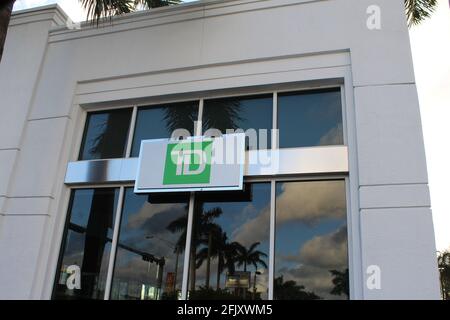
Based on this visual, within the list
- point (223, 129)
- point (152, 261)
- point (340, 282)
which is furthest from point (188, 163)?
point (340, 282)

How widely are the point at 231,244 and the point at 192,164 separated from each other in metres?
1.35

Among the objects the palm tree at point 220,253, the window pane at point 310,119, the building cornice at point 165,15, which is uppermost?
the building cornice at point 165,15

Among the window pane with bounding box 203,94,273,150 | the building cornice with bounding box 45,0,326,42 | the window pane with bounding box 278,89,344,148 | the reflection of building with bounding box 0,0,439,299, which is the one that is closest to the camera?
the reflection of building with bounding box 0,0,439,299

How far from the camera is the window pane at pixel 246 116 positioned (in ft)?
22.3

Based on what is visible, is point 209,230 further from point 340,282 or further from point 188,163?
point 340,282

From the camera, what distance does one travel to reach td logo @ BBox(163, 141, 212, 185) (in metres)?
6.56

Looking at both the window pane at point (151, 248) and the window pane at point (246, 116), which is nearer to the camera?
the window pane at point (151, 248)

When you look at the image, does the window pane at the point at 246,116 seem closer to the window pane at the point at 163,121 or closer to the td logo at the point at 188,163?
the window pane at the point at 163,121

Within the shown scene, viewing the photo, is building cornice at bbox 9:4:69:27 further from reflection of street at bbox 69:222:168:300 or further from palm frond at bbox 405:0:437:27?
palm frond at bbox 405:0:437:27

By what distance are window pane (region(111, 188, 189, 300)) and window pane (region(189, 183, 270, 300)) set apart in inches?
10.5

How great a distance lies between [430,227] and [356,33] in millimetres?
3130

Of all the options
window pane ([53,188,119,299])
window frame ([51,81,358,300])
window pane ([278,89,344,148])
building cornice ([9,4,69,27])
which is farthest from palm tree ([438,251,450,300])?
building cornice ([9,4,69,27])

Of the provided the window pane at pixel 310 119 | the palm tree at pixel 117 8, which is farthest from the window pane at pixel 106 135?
the window pane at pixel 310 119

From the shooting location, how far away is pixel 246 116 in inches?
278
